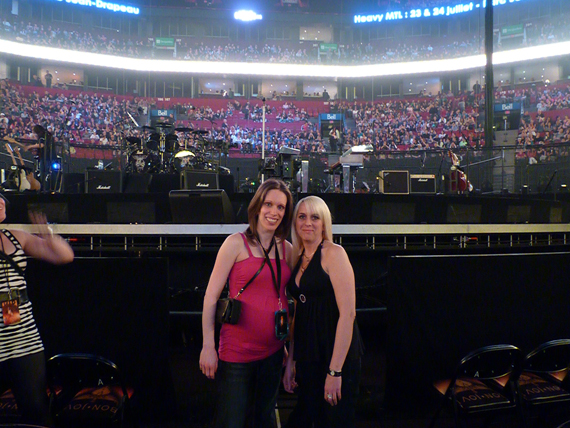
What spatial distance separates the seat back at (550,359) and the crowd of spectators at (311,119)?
1906 cm

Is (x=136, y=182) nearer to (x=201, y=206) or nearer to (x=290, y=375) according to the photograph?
(x=201, y=206)

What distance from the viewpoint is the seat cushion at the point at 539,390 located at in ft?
9.04

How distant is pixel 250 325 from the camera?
2.11m

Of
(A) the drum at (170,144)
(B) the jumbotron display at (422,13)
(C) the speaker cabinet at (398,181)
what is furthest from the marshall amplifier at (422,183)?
(B) the jumbotron display at (422,13)

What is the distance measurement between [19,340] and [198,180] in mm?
5207

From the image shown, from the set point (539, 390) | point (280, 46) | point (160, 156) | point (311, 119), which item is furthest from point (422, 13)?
point (539, 390)

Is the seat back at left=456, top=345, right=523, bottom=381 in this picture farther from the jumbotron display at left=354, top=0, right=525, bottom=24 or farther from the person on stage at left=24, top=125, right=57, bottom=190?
the jumbotron display at left=354, top=0, right=525, bottom=24

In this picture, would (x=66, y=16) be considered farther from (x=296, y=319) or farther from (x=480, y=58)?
(x=296, y=319)

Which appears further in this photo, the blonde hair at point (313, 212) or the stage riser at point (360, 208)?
the stage riser at point (360, 208)

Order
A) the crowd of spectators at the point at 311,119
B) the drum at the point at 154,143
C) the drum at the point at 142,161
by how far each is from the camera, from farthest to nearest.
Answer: the crowd of spectators at the point at 311,119 → the drum at the point at 142,161 → the drum at the point at 154,143

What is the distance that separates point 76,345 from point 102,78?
104 ft

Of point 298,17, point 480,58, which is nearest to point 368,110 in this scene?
point 480,58

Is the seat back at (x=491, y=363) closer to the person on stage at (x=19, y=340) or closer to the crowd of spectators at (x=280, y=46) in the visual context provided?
the person on stage at (x=19, y=340)

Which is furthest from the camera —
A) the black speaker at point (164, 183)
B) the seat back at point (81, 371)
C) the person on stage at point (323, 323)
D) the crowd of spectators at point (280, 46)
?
the crowd of spectators at point (280, 46)
